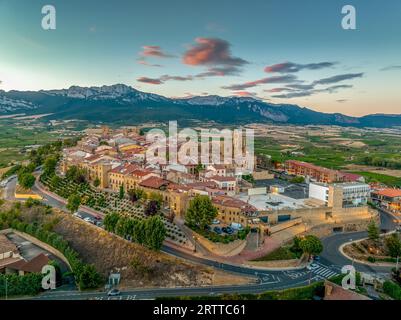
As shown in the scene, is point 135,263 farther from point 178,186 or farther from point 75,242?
point 178,186

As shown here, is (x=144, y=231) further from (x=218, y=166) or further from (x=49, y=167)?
(x=49, y=167)

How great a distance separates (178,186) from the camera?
18.9 meters

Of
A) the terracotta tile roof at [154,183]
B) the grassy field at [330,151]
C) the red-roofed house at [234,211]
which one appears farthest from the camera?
the grassy field at [330,151]

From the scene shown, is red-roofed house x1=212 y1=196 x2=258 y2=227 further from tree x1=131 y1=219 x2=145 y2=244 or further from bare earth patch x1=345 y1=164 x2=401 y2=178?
bare earth patch x1=345 y1=164 x2=401 y2=178

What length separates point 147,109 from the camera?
78750mm

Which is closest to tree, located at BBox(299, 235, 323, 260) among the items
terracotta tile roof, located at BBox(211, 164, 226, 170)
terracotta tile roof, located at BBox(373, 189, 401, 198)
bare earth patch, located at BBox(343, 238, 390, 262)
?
bare earth patch, located at BBox(343, 238, 390, 262)

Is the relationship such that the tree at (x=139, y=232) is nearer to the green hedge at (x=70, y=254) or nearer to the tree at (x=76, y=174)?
the green hedge at (x=70, y=254)

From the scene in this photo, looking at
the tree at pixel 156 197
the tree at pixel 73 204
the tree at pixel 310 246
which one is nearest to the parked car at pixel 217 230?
the tree at pixel 156 197

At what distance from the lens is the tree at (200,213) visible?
1529cm

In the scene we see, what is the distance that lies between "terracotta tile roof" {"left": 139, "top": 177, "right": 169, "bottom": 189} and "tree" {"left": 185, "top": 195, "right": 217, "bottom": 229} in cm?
387

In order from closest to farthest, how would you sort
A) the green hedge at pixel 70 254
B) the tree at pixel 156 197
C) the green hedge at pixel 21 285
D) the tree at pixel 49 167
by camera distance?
1. the green hedge at pixel 21 285
2. the green hedge at pixel 70 254
3. the tree at pixel 156 197
4. the tree at pixel 49 167

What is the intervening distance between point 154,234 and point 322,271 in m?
6.36

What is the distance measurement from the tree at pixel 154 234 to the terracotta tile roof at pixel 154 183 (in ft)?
16.8
